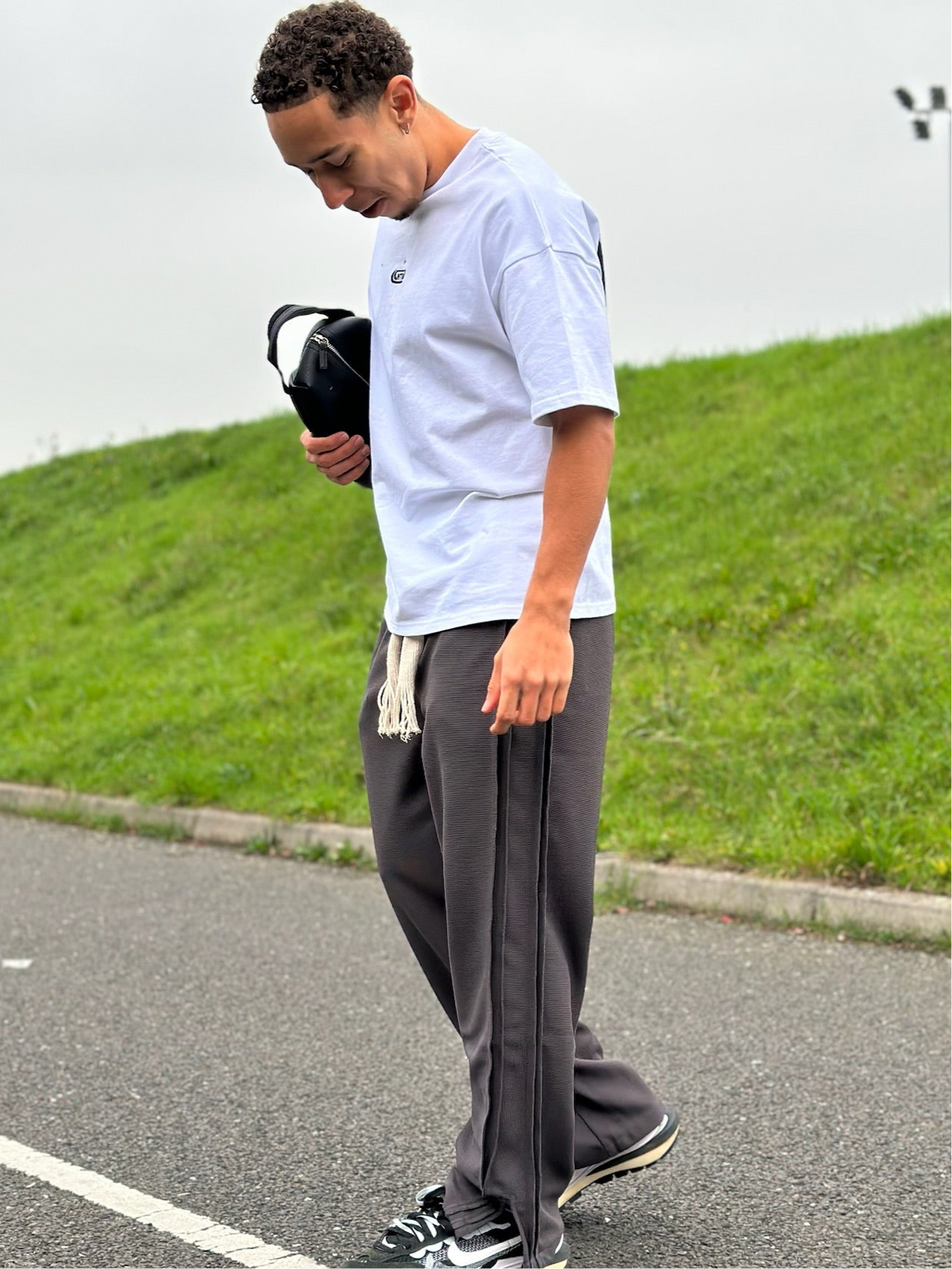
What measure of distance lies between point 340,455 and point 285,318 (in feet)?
0.93

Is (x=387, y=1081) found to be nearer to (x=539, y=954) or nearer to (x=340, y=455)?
(x=539, y=954)

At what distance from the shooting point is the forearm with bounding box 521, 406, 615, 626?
2.36 meters

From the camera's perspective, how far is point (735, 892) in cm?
588

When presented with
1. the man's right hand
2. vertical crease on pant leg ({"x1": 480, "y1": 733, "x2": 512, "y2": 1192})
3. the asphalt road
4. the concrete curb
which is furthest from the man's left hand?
the concrete curb

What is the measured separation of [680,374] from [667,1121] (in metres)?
12.7

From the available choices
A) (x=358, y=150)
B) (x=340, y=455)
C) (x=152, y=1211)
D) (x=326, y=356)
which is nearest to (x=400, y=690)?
(x=340, y=455)

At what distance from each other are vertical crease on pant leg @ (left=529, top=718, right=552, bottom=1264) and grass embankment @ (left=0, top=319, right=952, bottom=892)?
3390mm

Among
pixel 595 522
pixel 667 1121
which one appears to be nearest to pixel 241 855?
pixel 667 1121

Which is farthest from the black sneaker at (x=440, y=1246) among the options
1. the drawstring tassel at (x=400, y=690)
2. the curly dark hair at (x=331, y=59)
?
the curly dark hair at (x=331, y=59)

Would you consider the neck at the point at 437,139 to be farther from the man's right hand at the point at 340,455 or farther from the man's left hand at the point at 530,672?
the man's left hand at the point at 530,672

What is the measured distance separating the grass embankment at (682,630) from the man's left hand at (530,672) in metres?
3.58

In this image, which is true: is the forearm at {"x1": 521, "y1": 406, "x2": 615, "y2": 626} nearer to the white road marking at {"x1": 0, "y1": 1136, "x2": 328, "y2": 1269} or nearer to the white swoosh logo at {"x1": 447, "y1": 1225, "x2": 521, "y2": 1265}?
the white swoosh logo at {"x1": 447, "y1": 1225, "x2": 521, "y2": 1265}

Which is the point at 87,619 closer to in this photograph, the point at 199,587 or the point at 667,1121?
the point at 199,587

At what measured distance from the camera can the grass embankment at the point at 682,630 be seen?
657 centimetres
